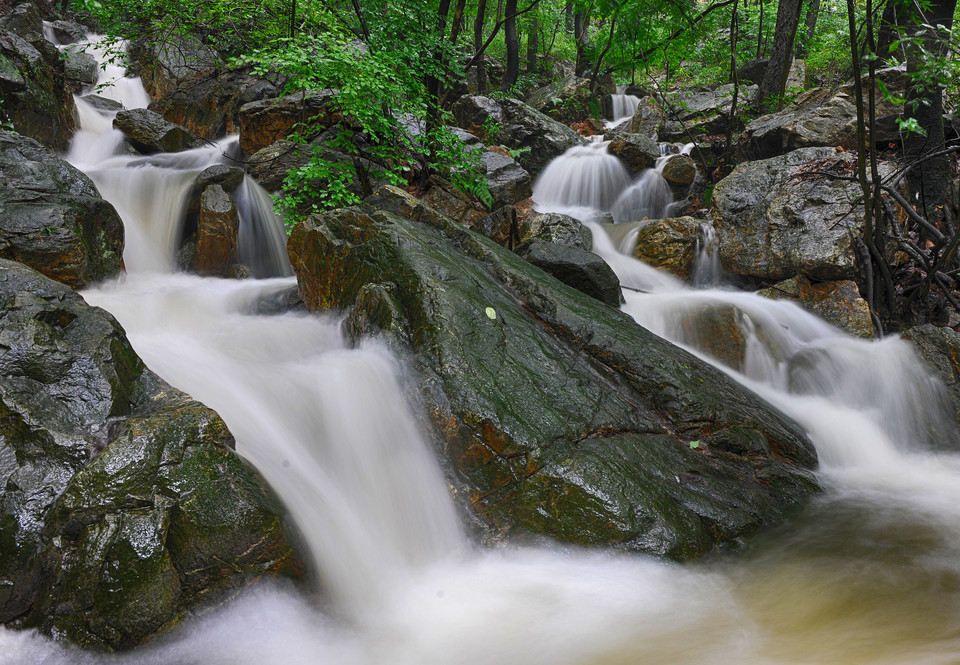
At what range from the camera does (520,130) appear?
1233cm

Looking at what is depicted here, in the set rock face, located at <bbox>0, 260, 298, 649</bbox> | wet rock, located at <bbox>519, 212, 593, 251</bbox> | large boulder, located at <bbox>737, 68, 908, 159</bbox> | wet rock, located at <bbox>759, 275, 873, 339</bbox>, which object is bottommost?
rock face, located at <bbox>0, 260, 298, 649</bbox>

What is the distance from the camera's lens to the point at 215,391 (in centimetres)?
373

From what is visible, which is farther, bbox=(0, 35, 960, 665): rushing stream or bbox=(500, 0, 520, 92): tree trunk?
bbox=(500, 0, 520, 92): tree trunk

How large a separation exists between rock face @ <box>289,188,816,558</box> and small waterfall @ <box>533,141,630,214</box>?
6.21 meters

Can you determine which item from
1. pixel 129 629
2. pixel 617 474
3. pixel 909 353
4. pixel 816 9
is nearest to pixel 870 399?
pixel 909 353

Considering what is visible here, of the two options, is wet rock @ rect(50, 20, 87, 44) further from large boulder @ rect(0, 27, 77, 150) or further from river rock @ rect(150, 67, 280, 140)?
large boulder @ rect(0, 27, 77, 150)

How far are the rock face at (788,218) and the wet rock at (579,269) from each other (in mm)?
2439

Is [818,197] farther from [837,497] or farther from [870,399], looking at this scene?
[837,497]

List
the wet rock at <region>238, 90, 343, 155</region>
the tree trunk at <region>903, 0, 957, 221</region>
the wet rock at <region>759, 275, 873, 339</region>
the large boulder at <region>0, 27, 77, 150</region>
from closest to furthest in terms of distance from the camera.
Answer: the wet rock at <region>759, 275, 873, 339</region> < the tree trunk at <region>903, 0, 957, 221</region> < the large boulder at <region>0, 27, 77, 150</region> < the wet rock at <region>238, 90, 343, 155</region>

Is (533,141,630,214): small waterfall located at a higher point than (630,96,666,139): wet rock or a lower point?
lower

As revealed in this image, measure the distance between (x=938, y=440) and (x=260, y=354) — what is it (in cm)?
597

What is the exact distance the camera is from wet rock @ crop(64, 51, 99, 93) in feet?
44.7

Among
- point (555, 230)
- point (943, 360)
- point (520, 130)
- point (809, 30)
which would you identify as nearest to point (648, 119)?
point (520, 130)

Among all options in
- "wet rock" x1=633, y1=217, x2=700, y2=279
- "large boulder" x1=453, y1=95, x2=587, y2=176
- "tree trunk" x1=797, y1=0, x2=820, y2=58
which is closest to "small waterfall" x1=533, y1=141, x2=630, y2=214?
"large boulder" x1=453, y1=95, x2=587, y2=176
